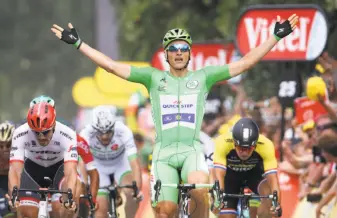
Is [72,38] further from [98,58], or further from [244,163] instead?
[244,163]

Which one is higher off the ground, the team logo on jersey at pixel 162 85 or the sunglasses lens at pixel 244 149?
A: the team logo on jersey at pixel 162 85

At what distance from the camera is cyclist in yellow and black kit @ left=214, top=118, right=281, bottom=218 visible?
14133 millimetres

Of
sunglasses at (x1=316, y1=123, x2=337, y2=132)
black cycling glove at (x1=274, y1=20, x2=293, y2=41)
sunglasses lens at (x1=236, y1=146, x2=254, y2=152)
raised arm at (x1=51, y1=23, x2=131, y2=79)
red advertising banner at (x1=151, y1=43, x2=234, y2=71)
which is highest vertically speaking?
red advertising banner at (x1=151, y1=43, x2=234, y2=71)

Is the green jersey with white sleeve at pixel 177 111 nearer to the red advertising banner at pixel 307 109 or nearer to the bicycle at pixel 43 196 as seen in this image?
the bicycle at pixel 43 196

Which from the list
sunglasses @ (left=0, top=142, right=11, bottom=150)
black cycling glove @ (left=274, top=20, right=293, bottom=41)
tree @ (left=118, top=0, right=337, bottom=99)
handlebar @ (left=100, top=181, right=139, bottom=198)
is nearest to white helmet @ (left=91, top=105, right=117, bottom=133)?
handlebar @ (left=100, top=181, right=139, bottom=198)

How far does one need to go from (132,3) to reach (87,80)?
4.99 meters

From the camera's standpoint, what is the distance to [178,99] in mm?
13898

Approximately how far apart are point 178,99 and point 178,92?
77 mm

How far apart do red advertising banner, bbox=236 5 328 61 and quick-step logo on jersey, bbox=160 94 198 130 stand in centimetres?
572

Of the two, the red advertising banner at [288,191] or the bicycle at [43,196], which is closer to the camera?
the bicycle at [43,196]

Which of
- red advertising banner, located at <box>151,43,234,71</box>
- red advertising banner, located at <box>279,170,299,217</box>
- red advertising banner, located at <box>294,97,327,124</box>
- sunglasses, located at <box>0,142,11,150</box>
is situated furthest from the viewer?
red advertising banner, located at <box>151,43,234,71</box>

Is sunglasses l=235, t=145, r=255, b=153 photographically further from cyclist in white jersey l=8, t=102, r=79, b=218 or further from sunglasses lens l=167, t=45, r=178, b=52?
cyclist in white jersey l=8, t=102, r=79, b=218

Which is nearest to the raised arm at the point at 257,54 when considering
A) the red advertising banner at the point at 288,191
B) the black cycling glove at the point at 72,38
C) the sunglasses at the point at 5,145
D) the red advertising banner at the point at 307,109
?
the black cycling glove at the point at 72,38

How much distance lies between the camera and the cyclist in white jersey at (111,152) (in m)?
16.8
